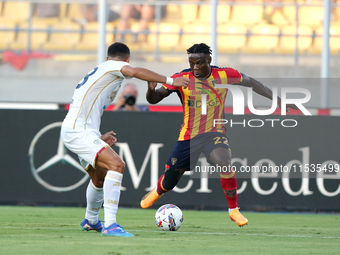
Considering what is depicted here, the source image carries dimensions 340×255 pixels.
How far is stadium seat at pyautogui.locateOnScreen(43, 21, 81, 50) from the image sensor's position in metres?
14.9

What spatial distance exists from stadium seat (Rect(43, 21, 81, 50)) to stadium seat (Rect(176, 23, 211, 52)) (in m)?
2.58

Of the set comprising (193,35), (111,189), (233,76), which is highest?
(193,35)

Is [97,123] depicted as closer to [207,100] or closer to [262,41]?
[207,100]

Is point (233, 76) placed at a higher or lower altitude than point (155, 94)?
higher

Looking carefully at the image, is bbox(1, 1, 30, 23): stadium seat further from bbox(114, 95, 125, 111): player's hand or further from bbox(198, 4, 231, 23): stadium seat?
bbox(114, 95, 125, 111): player's hand

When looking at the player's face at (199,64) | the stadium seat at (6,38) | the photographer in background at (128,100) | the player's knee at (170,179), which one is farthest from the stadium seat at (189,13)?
the player's knee at (170,179)

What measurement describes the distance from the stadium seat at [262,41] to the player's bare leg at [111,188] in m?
9.43

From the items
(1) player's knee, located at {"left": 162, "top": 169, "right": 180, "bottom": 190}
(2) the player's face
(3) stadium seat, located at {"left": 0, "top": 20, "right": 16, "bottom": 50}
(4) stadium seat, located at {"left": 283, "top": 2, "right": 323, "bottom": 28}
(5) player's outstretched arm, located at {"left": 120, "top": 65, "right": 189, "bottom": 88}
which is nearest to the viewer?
(5) player's outstretched arm, located at {"left": 120, "top": 65, "right": 189, "bottom": 88}

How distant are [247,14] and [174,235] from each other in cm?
1054

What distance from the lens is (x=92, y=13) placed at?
15.8m

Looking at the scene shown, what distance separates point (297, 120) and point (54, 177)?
3.95m

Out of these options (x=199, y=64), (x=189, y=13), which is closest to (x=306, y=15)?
(x=189, y=13)

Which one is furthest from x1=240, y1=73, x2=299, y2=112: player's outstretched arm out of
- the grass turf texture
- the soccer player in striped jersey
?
the grass turf texture

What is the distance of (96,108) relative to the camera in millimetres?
5988
